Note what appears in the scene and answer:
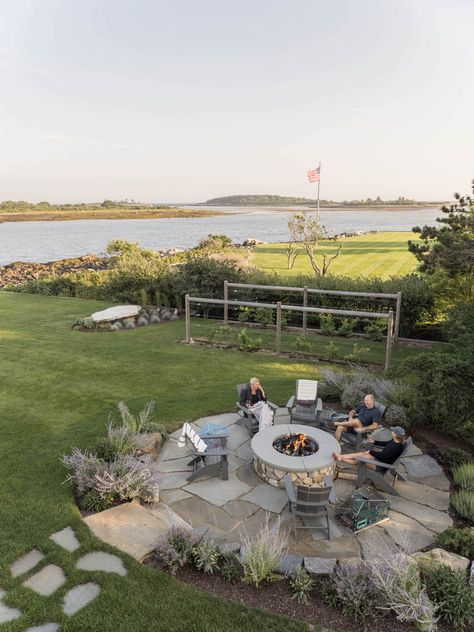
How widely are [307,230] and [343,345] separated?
12.4 m

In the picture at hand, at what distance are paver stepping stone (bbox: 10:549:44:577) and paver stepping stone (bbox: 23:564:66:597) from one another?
150 millimetres

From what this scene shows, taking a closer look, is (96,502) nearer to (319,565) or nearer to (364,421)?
(319,565)

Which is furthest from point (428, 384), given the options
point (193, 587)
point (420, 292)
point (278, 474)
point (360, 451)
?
point (420, 292)

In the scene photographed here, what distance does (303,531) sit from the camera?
540 cm

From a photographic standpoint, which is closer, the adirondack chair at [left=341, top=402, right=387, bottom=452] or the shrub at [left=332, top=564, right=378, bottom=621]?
the shrub at [left=332, top=564, right=378, bottom=621]

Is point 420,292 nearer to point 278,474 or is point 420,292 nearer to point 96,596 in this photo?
point 278,474

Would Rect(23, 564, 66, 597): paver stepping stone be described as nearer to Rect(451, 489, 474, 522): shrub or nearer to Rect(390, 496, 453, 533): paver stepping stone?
Rect(390, 496, 453, 533): paver stepping stone

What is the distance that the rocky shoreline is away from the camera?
29.6m

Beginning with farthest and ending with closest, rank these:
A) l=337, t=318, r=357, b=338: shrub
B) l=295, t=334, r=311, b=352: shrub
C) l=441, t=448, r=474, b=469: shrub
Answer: l=337, t=318, r=357, b=338: shrub, l=295, t=334, r=311, b=352: shrub, l=441, t=448, r=474, b=469: shrub

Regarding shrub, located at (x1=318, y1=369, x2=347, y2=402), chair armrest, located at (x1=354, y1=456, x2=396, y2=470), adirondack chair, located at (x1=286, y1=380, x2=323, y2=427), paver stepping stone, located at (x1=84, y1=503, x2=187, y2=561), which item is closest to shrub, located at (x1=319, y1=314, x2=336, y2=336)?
shrub, located at (x1=318, y1=369, x2=347, y2=402)

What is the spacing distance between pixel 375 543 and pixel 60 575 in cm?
356

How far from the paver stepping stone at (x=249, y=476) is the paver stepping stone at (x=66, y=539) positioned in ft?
7.94

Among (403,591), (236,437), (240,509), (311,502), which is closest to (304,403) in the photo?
(236,437)

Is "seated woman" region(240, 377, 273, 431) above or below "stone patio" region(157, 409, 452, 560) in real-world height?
above
